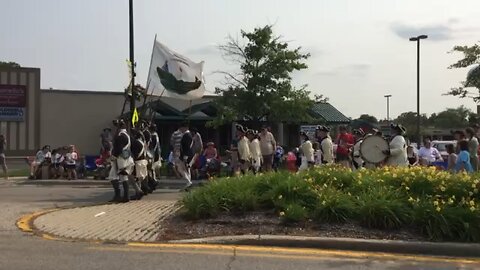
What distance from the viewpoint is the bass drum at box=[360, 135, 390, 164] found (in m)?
12.9

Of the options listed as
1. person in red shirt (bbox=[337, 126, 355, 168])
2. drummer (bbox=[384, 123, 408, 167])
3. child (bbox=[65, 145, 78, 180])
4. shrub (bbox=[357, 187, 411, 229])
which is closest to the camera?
Answer: shrub (bbox=[357, 187, 411, 229])

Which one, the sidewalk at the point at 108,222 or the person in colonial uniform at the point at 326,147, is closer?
the sidewalk at the point at 108,222

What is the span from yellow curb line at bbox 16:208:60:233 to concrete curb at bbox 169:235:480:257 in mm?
2838

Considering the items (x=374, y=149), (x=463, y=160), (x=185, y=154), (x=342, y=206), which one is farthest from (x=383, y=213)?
(x=185, y=154)

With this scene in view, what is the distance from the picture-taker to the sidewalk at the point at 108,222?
8.88 m

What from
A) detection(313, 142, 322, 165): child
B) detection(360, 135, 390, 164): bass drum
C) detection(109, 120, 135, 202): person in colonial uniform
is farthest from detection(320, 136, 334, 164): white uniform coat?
detection(109, 120, 135, 202): person in colonial uniform

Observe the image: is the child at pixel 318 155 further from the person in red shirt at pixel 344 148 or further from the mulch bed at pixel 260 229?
the mulch bed at pixel 260 229

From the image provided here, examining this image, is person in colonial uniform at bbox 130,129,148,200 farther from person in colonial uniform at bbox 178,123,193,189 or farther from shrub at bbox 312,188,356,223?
shrub at bbox 312,188,356,223

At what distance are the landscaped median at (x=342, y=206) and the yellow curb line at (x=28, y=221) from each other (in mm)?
2248

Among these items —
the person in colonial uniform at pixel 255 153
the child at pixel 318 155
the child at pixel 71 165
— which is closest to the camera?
the person in colonial uniform at pixel 255 153

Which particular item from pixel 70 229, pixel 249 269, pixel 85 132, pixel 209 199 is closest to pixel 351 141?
pixel 209 199

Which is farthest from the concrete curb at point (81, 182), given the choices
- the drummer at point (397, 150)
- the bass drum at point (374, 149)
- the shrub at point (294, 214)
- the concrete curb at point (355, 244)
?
the concrete curb at point (355, 244)

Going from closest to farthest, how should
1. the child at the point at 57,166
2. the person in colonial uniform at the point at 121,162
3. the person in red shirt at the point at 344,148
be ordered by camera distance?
the person in colonial uniform at the point at 121,162 → the person in red shirt at the point at 344,148 → the child at the point at 57,166

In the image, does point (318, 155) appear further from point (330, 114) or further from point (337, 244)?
point (330, 114)
